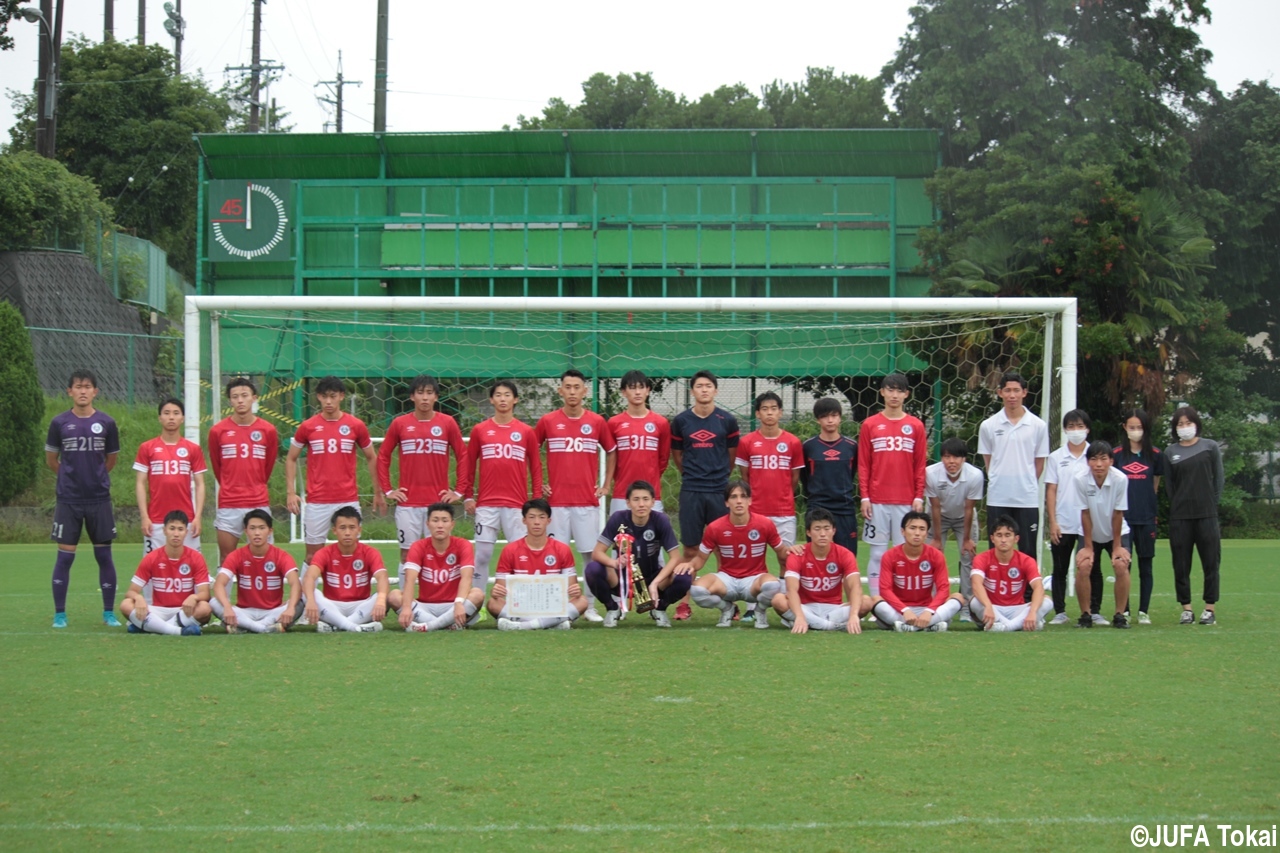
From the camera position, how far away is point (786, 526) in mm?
9234

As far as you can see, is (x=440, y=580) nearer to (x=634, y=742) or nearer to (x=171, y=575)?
(x=171, y=575)

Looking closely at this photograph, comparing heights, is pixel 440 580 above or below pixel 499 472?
below

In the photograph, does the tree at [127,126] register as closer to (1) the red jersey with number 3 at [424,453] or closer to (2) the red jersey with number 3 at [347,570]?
(1) the red jersey with number 3 at [424,453]

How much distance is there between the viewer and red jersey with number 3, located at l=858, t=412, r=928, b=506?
29.7 ft

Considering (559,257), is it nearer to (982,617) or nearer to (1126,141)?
(1126,141)

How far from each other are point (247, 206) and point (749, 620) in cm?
1685

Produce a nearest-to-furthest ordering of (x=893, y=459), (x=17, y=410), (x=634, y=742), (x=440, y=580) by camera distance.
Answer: (x=634, y=742) < (x=440, y=580) < (x=893, y=459) < (x=17, y=410)

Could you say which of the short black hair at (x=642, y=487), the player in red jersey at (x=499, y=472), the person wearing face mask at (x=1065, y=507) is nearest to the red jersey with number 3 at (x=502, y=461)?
the player in red jersey at (x=499, y=472)

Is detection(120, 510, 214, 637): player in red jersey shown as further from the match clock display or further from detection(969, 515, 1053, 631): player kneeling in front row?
the match clock display

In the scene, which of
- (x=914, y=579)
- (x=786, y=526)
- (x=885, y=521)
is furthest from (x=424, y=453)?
(x=914, y=579)

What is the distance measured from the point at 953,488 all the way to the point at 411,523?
13.2ft

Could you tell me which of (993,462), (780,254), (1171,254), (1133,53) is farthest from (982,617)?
(1133,53)

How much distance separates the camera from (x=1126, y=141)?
2114 cm

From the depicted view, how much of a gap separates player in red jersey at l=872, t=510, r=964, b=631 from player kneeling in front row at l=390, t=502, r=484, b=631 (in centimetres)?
275
